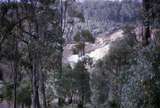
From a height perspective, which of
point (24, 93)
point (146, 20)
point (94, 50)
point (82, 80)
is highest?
point (94, 50)

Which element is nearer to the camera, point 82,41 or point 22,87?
point 22,87

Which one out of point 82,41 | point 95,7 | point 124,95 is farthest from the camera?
point 95,7

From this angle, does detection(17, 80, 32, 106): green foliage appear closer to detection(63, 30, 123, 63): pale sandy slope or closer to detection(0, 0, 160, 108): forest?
detection(0, 0, 160, 108): forest

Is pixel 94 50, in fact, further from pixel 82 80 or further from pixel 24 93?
pixel 24 93

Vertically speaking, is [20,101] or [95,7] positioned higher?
[95,7]

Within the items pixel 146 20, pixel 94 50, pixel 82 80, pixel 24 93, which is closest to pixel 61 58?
pixel 82 80

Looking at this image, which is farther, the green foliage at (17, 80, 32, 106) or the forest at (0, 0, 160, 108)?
the green foliage at (17, 80, 32, 106)

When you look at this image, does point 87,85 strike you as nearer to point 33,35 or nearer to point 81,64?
point 81,64

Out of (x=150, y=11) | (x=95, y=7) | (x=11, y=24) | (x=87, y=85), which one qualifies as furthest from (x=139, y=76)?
(x=95, y=7)

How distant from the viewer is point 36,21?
2400 centimetres

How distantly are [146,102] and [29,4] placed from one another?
50.3ft

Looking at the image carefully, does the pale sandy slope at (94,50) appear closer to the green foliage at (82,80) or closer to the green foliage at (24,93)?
the green foliage at (82,80)

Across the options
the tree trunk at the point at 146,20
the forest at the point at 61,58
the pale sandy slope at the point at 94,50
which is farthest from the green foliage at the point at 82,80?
the pale sandy slope at the point at 94,50

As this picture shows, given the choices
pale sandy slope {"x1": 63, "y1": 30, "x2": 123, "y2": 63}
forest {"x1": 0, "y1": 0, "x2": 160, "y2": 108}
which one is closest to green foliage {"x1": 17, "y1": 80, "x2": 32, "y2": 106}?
forest {"x1": 0, "y1": 0, "x2": 160, "y2": 108}
